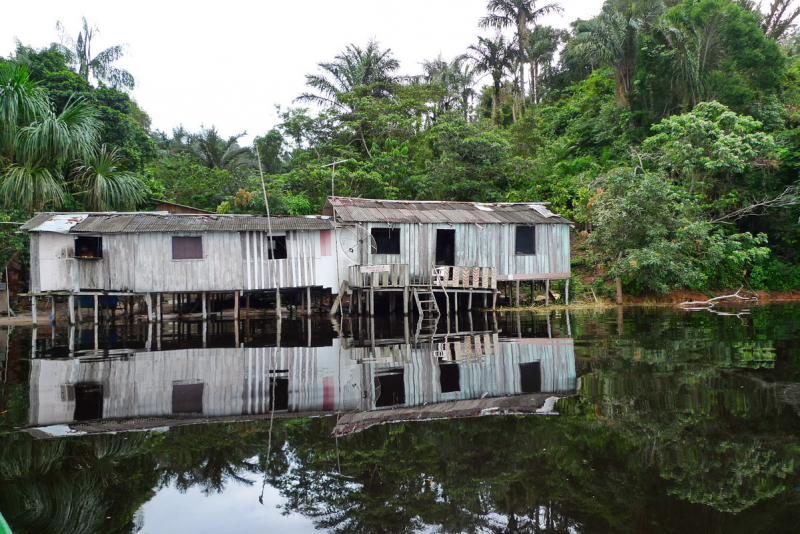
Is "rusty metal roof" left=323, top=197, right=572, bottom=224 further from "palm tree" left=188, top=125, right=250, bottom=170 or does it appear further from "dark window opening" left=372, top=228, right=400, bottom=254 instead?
"palm tree" left=188, top=125, right=250, bottom=170

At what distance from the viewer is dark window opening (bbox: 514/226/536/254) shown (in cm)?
2083

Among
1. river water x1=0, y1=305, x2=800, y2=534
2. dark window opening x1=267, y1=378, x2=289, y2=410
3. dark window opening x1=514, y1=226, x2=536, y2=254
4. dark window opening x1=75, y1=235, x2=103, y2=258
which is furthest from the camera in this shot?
dark window opening x1=514, y1=226, x2=536, y2=254

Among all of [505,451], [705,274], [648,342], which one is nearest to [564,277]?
[705,274]

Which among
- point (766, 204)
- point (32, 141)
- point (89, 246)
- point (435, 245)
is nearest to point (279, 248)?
point (435, 245)

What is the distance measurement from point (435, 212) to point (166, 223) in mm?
9534

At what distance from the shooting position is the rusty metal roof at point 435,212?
1930 centimetres

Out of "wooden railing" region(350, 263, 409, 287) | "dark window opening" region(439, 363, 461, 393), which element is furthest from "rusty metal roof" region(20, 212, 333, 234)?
"dark window opening" region(439, 363, 461, 393)

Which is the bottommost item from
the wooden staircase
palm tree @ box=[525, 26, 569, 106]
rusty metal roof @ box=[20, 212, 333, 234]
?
the wooden staircase

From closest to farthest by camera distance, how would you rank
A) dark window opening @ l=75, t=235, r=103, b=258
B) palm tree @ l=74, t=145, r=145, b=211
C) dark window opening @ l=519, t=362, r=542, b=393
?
1. dark window opening @ l=519, t=362, r=542, b=393
2. dark window opening @ l=75, t=235, r=103, b=258
3. palm tree @ l=74, t=145, r=145, b=211

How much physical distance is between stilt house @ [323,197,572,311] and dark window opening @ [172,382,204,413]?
9.95 meters

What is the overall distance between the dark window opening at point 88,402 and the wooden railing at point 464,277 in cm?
1186

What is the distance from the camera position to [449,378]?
857 centimetres

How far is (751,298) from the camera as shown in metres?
21.4

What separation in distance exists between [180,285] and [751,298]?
21.6 m
